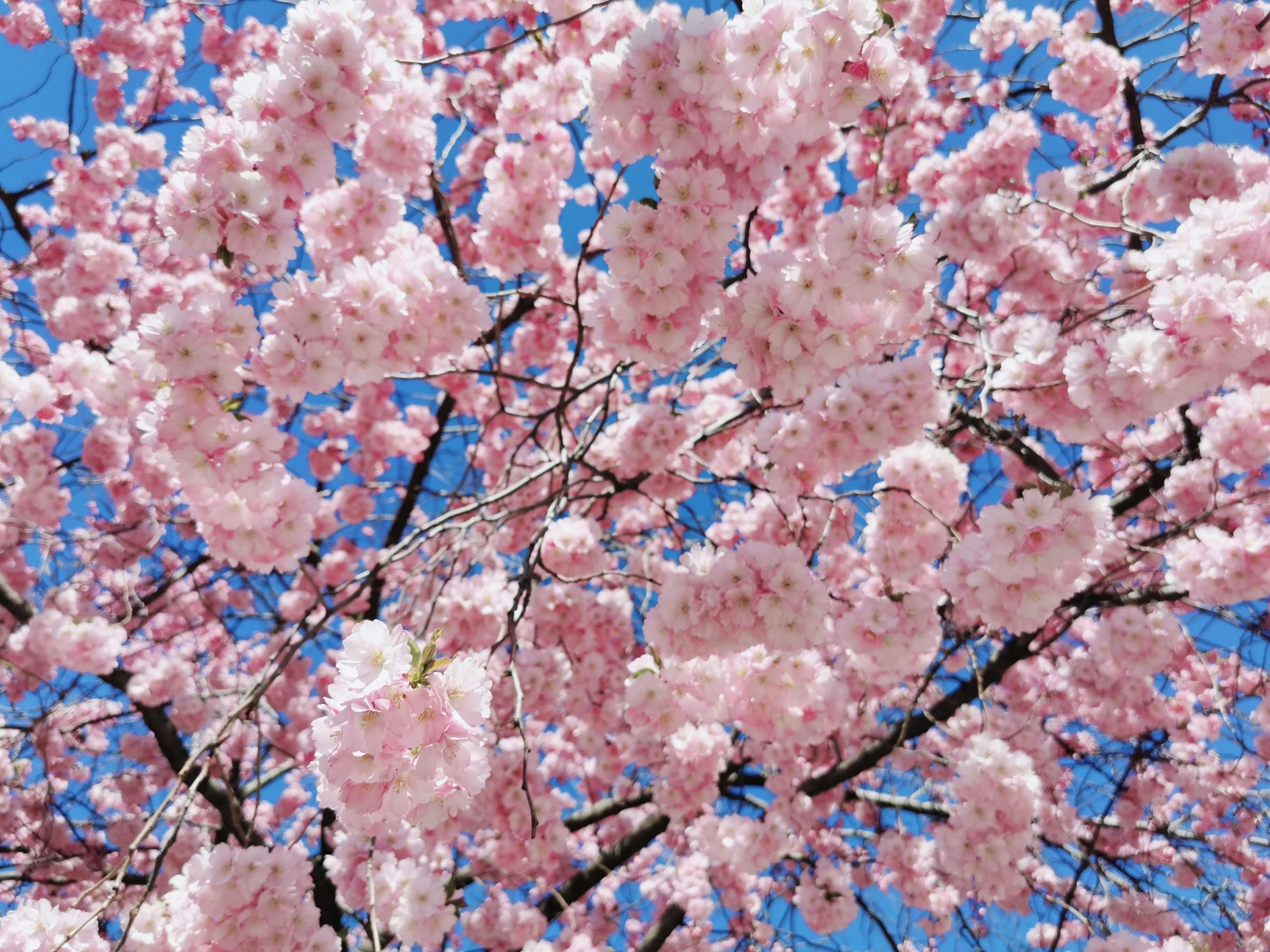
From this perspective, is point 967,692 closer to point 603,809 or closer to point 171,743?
point 603,809

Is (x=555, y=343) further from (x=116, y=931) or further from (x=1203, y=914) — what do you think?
(x=1203, y=914)

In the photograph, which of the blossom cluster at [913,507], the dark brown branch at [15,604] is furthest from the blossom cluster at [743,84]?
the dark brown branch at [15,604]

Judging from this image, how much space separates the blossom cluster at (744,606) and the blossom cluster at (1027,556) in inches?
19.6

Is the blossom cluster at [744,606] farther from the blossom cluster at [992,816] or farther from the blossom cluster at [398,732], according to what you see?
the blossom cluster at [992,816]

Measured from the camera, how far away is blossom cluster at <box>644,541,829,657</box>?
8.37 ft

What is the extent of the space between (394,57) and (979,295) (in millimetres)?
4502

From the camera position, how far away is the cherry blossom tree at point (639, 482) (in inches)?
86.9

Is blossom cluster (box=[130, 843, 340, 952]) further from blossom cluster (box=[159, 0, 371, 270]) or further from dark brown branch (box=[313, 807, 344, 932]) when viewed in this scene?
dark brown branch (box=[313, 807, 344, 932])

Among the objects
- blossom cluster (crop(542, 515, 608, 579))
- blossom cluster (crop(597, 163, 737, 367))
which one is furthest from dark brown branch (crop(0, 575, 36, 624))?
blossom cluster (crop(597, 163, 737, 367))

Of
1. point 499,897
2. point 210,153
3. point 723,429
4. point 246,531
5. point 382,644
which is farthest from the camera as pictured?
point 499,897

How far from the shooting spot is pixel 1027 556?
238cm

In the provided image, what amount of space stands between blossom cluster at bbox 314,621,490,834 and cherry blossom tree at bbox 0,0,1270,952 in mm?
10

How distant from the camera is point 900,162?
5.71 metres

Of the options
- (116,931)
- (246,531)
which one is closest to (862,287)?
(246,531)
